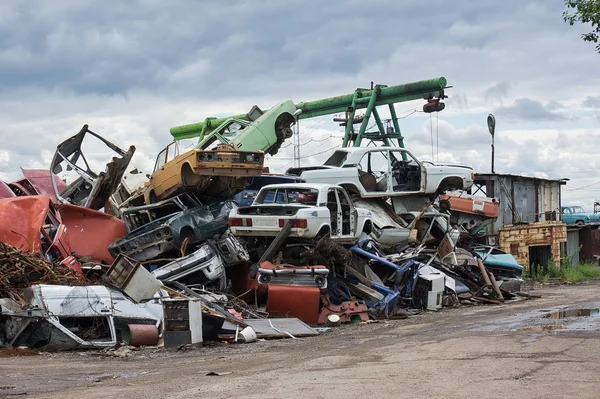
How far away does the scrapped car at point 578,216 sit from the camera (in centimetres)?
4477

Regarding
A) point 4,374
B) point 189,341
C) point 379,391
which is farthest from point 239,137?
point 379,391

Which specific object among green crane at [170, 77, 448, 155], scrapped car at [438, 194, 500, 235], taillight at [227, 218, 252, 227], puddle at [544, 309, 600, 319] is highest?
green crane at [170, 77, 448, 155]

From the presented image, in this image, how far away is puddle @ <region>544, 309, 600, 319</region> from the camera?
13.3 m

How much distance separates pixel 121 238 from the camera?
51.7 ft

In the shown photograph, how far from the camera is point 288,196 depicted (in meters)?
16.0

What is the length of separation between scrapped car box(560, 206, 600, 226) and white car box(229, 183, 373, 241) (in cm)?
3136

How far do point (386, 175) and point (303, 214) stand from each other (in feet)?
18.1

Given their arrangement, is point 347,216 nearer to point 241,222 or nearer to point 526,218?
point 241,222

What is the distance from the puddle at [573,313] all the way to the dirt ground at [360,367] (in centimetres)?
79

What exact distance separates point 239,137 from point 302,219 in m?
5.39

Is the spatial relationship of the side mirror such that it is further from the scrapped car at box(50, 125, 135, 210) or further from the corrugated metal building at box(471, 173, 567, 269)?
the scrapped car at box(50, 125, 135, 210)

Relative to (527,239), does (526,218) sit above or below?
above

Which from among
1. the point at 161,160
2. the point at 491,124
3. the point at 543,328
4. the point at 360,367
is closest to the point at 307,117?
the point at 491,124

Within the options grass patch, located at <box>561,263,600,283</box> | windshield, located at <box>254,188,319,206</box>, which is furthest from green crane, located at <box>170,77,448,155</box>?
grass patch, located at <box>561,263,600,283</box>
